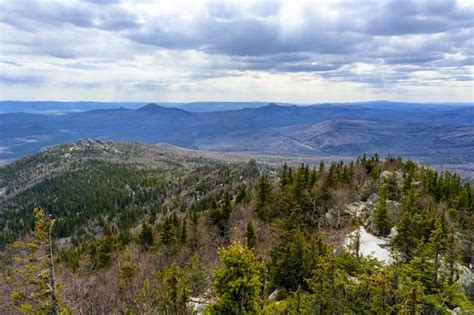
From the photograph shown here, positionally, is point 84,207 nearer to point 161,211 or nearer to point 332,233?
point 161,211

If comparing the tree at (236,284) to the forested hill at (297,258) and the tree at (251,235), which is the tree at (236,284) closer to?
the forested hill at (297,258)

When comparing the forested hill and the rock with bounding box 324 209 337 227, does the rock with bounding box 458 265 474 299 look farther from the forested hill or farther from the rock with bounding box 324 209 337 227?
the rock with bounding box 324 209 337 227

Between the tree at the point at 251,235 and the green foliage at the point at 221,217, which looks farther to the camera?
the green foliage at the point at 221,217

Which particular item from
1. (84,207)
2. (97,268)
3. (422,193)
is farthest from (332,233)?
(84,207)

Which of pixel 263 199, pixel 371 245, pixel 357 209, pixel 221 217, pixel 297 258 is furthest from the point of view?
pixel 263 199

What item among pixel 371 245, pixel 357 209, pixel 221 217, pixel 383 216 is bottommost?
pixel 221 217

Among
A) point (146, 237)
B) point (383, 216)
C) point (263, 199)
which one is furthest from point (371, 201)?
point (146, 237)

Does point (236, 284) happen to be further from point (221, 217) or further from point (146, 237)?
point (146, 237)

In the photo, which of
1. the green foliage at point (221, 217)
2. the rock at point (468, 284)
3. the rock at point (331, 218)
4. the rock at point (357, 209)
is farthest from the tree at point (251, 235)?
the rock at point (468, 284)

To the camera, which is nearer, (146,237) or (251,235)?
(251,235)
